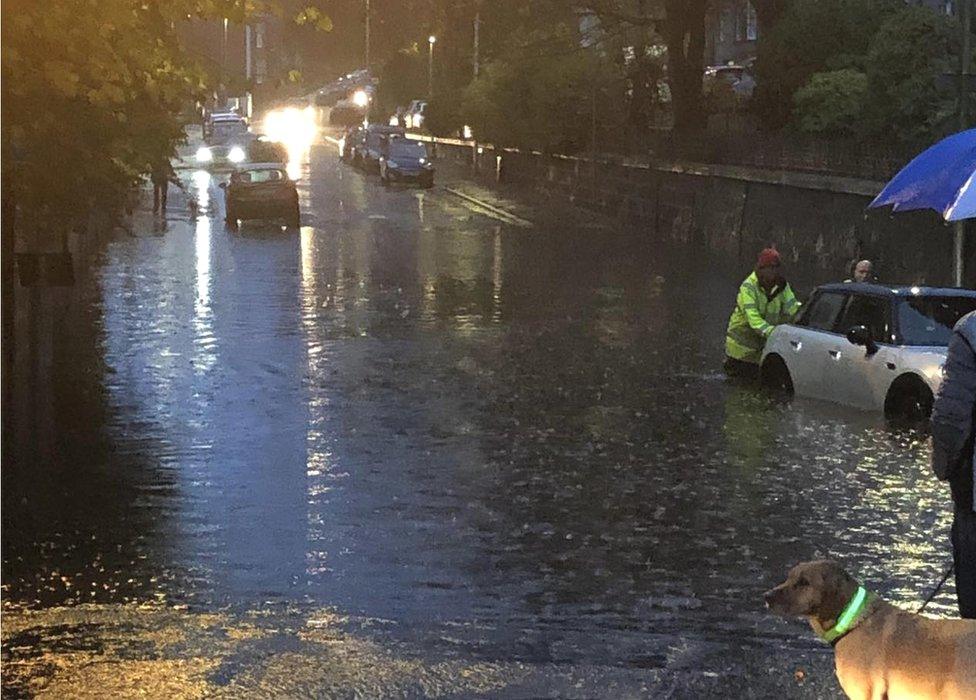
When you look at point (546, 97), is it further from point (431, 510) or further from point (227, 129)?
point (431, 510)

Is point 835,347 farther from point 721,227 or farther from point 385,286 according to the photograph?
point 721,227

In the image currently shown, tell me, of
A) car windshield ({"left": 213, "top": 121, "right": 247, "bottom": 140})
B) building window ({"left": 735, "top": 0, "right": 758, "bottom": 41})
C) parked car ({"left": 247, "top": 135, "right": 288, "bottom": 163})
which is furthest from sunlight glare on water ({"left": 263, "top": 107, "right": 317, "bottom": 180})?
parked car ({"left": 247, "top": 135, "right": 288, "bottom": 163})

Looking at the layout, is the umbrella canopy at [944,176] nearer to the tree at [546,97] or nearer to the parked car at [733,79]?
the tree at [546,97]

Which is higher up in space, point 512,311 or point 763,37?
point 763,37

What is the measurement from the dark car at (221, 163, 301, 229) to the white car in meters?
25.4

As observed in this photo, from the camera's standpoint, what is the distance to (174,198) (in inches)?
1989

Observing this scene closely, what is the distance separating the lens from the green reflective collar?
6.02m

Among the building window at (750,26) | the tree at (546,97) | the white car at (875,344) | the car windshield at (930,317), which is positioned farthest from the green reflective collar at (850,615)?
the building window at (750,26)

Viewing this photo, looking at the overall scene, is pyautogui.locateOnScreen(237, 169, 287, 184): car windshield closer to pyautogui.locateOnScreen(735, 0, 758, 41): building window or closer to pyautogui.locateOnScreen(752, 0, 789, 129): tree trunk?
pyautogui.locateOnScreen(752, 0, 789, 129): tree trunk

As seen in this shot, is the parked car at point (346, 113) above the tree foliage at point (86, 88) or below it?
below

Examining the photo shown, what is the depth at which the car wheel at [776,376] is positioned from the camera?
57.2ft

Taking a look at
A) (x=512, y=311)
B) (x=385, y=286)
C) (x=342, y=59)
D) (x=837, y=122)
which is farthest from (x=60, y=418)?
(x=342, y=59)

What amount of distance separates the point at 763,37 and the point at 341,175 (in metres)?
26.3

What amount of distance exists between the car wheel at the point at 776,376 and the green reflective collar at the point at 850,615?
11.3 m
